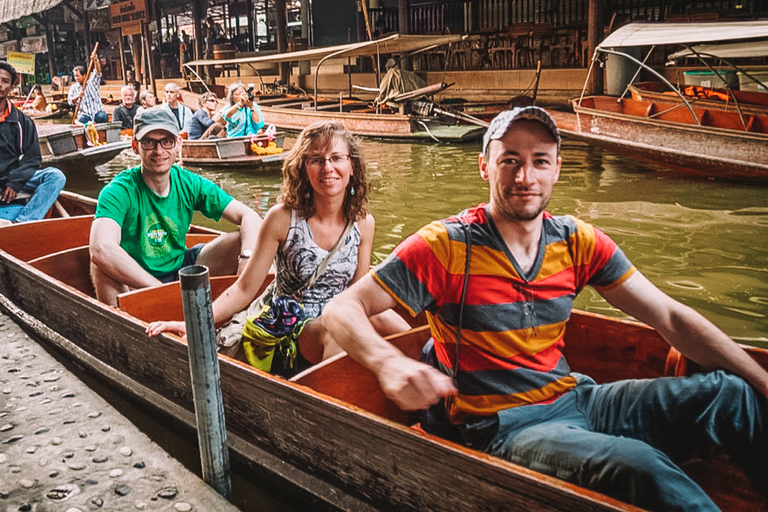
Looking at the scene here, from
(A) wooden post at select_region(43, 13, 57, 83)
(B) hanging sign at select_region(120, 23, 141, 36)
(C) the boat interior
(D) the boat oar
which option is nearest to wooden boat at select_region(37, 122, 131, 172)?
(D) the boat oar

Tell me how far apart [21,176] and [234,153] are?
465 centimetres

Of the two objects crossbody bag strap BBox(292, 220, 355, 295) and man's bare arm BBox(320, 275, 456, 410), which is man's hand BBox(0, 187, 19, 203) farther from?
man's bare arm BBox(320, 275, 456, 410)

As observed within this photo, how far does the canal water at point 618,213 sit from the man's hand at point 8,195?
2.49 metres

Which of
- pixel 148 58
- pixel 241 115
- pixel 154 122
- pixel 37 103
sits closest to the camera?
pixel 154 122


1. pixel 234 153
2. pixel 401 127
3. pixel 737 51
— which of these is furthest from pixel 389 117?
pixel 737 51

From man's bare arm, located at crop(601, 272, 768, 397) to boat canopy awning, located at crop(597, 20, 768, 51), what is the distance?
20.4ft

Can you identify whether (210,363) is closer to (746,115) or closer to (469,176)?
(469,176)

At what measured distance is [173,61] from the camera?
27.4 m

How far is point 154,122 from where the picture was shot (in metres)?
3.54

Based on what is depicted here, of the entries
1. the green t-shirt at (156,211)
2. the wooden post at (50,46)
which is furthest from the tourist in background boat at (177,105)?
the wooden post at (50,46)

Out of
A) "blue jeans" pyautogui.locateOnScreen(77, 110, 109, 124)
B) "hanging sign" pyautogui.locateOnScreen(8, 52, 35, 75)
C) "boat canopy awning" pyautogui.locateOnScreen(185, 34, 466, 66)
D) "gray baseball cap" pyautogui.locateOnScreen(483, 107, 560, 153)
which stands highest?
"hanging sign" pyautogui.locateOnScreen(8, 52, 35, 75)

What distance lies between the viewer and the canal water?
15.0 feet

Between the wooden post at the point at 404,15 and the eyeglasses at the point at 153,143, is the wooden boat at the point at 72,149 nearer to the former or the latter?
the eyeglasses at the point at 153,143

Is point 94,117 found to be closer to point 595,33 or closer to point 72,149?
point 72,149
